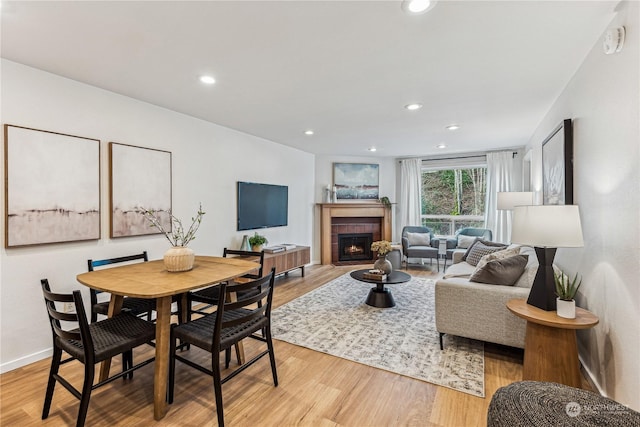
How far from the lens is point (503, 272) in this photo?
2508mm

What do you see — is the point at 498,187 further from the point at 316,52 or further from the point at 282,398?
the point at 282,398

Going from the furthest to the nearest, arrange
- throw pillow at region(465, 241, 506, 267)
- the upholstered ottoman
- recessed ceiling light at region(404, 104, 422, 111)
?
1. throw pillow at region(465, 241, 506, 267)
2. recessed ceiling light at region(404, 104, 422, 111)
3. the upholstered ottoman

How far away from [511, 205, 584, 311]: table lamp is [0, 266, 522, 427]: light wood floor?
728 mm

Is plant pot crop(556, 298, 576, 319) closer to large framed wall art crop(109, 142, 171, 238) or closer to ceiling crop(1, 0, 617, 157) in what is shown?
ceiling crop(1, 0, 617, 157)

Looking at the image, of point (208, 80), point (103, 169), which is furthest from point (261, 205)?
point (208, 80)

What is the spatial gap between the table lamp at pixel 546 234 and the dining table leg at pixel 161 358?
2.28 m

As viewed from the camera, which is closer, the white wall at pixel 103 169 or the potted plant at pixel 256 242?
the white wall at pixel 103 169

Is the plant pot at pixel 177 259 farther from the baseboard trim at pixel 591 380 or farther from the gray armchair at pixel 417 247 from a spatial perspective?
the gray armchair at pixel 417 247

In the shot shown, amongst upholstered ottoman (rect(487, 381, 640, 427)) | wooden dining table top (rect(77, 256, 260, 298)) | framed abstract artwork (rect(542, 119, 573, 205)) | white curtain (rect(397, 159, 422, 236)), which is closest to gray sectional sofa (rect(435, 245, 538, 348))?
framed abstract artwork (rect(542, 119, 573, 205))

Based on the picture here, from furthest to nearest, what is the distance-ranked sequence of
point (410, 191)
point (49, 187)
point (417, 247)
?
point (410, 191), point (417, 247), point (49, 187)

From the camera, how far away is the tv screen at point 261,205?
447cm

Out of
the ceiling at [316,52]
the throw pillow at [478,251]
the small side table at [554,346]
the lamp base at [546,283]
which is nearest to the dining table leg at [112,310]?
the ceiling at [316,52]

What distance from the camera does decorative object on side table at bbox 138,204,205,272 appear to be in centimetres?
218

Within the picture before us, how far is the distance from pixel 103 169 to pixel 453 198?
6.08 metres
